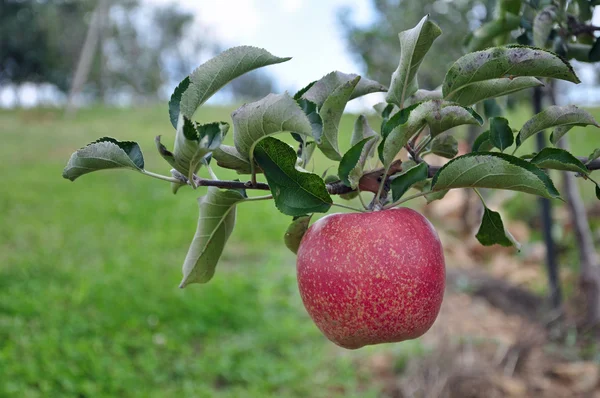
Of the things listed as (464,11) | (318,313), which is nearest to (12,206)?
(464,11)

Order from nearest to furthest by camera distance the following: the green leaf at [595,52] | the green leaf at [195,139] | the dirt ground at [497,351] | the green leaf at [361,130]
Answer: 1. the green leaf at [195,139]
2. the green leaf at [361,130]
3. the green leaf at [595,52]
4. the dirt ground at [497,351]

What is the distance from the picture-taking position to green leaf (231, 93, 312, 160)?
467 mm

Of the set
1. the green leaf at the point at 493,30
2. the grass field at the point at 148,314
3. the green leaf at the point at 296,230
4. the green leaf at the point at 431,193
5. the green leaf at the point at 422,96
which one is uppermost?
the green leaf at the point at 493,30

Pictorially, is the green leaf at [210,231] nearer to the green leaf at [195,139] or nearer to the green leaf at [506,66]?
the green leaf at [195,139]

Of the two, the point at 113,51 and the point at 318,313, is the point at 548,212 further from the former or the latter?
the point at 113,51

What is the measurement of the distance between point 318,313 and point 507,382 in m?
1.71

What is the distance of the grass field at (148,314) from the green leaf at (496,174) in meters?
1.69

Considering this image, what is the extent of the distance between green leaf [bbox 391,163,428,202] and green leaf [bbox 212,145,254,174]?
0.48 feet

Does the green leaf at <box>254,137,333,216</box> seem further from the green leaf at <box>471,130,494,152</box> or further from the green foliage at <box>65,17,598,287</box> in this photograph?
the green leaf at <box>471,130,494,152</box>

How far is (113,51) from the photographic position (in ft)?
62.3

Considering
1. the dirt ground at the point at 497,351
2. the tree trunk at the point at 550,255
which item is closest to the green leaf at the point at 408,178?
the dirt ground at the point at 497,351

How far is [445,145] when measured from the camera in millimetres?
634

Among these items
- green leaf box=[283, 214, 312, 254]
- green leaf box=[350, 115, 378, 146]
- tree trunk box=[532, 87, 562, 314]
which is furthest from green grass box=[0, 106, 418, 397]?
green leaf box=[350, 115, 378, 146]

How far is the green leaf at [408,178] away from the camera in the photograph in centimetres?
54
